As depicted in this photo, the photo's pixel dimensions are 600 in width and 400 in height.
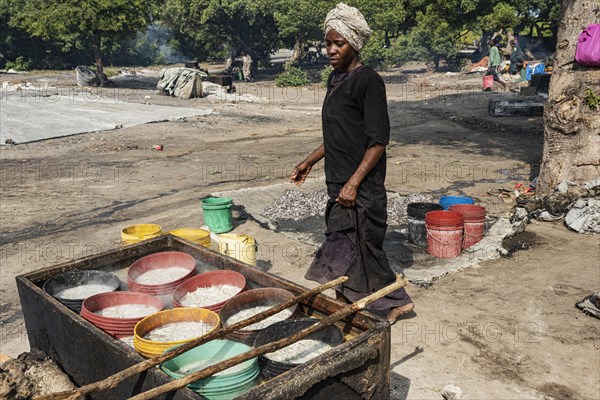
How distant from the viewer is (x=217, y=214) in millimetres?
6672

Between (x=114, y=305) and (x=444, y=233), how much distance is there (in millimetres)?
3579

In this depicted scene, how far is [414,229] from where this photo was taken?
242 inches

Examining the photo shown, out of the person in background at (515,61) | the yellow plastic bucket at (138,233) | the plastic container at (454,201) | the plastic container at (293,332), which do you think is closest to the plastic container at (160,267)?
the plastic container at (293,332)

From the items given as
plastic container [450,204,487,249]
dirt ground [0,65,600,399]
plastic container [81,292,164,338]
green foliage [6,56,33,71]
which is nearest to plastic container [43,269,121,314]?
plastic container [81,292,164,338]

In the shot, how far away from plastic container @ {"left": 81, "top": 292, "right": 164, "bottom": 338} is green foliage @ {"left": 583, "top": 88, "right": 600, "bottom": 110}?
620 centimetres

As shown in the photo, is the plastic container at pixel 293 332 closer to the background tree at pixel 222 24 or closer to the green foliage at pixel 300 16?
the green foliage at pixel 300 16

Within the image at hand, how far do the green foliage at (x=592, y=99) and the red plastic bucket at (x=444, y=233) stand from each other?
8.95 ft

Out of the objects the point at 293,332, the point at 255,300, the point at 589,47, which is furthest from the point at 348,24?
the point at 589,47

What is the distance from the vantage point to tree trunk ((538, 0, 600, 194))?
277 inches

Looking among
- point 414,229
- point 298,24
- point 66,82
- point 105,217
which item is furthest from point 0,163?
point 298,24

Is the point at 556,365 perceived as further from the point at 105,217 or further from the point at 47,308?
the point at 105,217

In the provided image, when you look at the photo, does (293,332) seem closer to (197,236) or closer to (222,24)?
(197,236)

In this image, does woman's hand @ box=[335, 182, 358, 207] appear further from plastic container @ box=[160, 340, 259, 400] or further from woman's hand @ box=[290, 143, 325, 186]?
plastic container @ box=[160, 340, 259, 400]

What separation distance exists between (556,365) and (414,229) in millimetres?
2451
